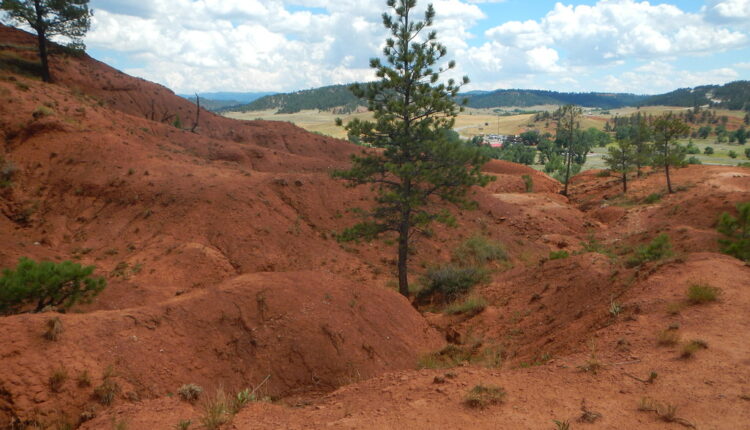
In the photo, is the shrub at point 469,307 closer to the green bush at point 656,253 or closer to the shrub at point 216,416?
the green bush at point 656,253

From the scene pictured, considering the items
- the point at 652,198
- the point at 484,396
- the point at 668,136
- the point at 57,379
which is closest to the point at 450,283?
the point at 484,396

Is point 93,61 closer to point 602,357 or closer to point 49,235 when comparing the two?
point 49,235

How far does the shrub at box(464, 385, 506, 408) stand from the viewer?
521 centimetres

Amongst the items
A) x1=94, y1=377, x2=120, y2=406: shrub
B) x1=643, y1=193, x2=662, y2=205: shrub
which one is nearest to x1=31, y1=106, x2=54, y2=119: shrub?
x1=94, y1=377, x2=120, y2=406: shrub

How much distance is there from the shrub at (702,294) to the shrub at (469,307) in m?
5.65

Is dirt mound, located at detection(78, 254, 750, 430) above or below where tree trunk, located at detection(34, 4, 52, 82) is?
below

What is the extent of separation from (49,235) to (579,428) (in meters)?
17.4

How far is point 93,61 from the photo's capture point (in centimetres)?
3688

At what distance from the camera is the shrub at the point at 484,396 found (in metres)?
5.21

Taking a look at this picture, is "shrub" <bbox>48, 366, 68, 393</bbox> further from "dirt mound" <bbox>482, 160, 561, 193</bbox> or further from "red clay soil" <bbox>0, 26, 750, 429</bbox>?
"dirt mound" <bbox>482, 160, 561, 193</bbox>

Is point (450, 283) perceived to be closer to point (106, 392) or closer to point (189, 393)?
point (189, 393)

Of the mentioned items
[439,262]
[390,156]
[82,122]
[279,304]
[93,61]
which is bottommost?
[439,262]

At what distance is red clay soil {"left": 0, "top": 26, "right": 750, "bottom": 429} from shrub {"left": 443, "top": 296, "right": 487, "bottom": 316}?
0.77 feet

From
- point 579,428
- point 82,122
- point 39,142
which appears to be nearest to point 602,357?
point 579,428
